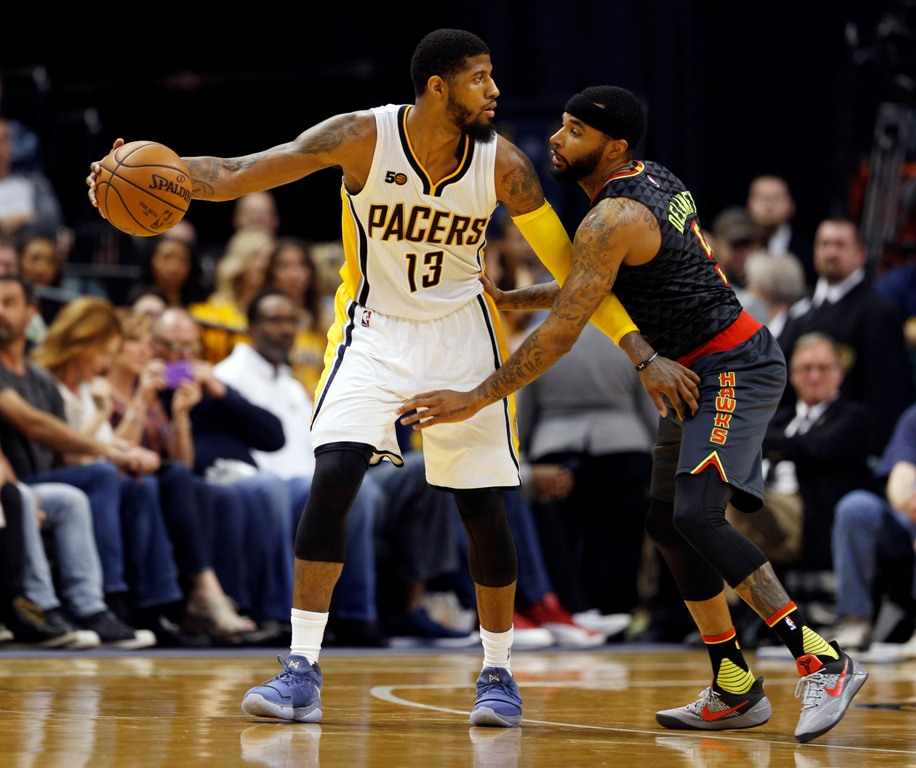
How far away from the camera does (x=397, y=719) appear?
4.79 m

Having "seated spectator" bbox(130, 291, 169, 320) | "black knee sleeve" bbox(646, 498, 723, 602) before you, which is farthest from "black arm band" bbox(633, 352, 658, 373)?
"seated spectator" bbox(130, 291, 169, 320)

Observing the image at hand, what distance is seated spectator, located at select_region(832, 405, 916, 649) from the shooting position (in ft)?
26.1

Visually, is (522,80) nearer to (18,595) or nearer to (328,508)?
(18,595)

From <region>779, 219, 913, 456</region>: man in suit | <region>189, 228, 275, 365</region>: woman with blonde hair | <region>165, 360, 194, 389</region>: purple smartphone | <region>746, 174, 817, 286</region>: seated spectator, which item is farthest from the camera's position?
<region>746, 174, 817, 286</region>: seated spectator

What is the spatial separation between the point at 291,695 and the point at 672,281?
169cm

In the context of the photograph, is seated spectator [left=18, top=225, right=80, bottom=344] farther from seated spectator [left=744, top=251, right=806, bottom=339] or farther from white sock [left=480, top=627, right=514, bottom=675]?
white sock [left=480, top=627, right=514, bottom=675]

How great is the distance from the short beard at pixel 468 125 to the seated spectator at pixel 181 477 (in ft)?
11.5

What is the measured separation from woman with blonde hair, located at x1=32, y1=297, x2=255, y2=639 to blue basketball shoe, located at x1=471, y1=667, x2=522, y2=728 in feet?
10.3

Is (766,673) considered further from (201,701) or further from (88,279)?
(88,279)

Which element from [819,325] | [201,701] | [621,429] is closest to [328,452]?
[201,701]

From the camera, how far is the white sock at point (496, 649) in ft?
16.1

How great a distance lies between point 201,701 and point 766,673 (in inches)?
107

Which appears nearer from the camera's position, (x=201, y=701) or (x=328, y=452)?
(x=328, y=452)

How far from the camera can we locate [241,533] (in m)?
8.05
